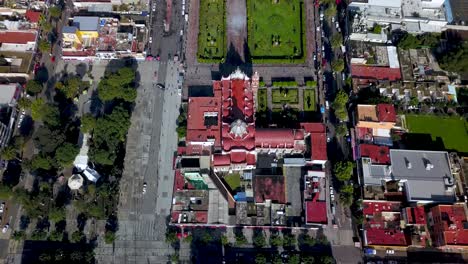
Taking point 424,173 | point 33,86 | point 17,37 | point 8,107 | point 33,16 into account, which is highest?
point 33,16

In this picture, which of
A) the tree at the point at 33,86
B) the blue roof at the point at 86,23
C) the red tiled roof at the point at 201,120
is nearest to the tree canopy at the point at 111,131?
the red tiled roof at the point at 201,120

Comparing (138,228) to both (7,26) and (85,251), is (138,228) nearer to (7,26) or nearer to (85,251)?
(85,251)

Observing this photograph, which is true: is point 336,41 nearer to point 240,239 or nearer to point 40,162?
point 240,239

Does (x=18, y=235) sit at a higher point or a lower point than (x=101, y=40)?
lower

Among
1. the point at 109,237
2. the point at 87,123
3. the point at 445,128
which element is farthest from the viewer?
the point at 445,128

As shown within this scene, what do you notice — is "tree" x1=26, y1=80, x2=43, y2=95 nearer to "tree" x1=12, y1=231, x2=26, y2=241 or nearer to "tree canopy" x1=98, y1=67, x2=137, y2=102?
"tree canopy" x1=98, y1=67, x2=137, y2=102

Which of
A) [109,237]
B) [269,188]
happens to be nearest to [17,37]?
[109,237]

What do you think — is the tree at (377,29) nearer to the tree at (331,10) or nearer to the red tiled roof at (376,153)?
the tree at (331,10)

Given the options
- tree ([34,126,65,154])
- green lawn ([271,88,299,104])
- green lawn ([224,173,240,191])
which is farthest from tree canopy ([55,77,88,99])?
green lawn ([271,88,299,104])
